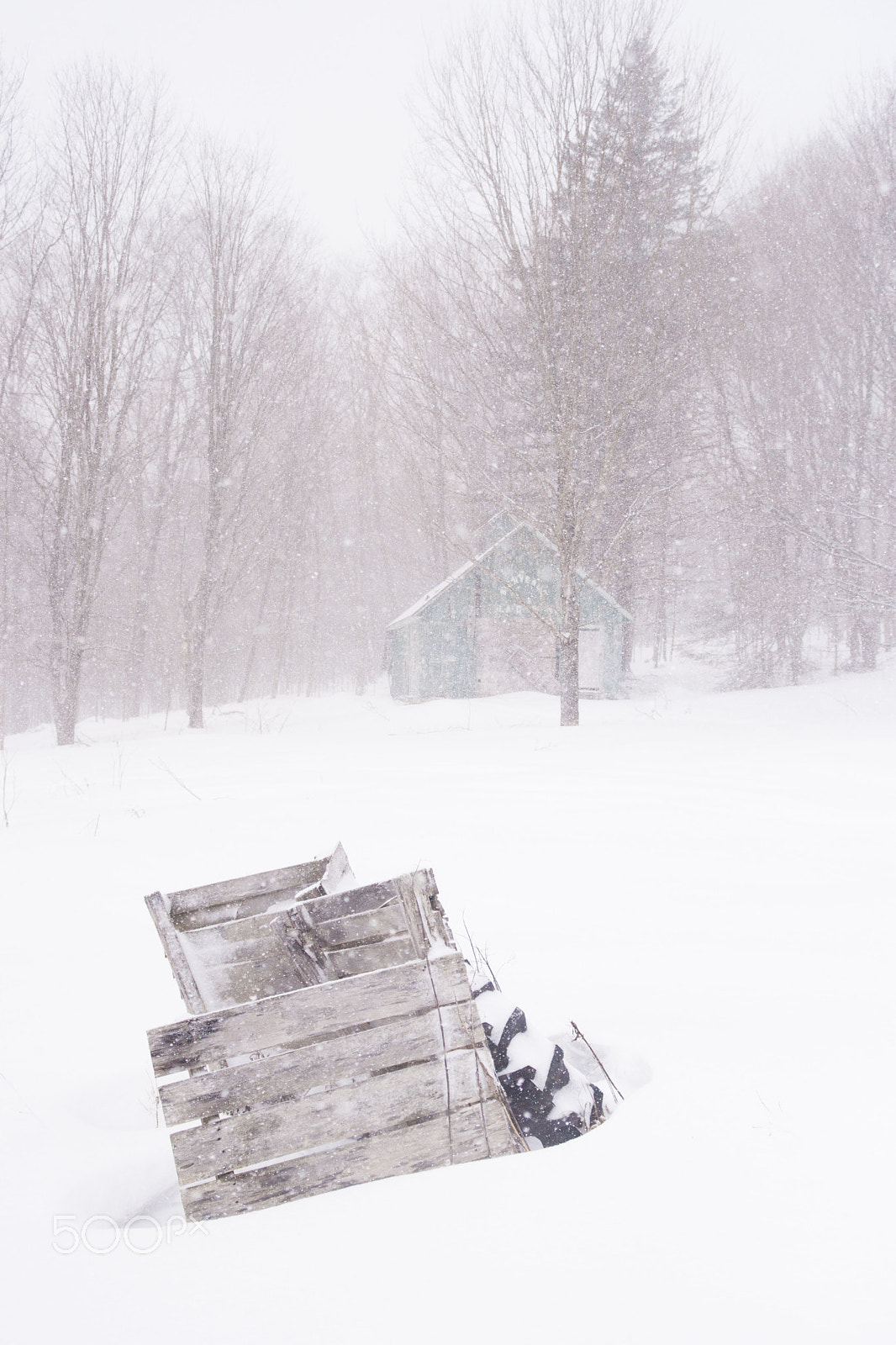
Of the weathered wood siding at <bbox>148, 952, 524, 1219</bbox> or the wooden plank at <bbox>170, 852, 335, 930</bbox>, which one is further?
the wooden plank at <bbox>170, 852, 335, 930</bbox>

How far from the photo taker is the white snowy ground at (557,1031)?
140cm

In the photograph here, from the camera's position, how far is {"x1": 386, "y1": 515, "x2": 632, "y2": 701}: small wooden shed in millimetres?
18000

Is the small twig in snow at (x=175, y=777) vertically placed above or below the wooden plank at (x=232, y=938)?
below

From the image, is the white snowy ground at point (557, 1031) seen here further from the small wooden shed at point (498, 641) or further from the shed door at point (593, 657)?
the shed door at point (593, 657)

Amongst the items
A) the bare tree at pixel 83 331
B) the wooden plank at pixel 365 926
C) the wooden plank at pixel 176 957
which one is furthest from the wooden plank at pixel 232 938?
the bare tree at pixel 83 331

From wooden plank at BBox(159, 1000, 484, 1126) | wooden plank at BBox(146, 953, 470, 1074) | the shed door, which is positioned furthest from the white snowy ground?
the shed door

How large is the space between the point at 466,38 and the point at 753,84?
157 inches

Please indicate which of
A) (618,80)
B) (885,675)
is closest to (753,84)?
(618,80)

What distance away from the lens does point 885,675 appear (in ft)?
48.9

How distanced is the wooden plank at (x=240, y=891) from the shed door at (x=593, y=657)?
54.3ft

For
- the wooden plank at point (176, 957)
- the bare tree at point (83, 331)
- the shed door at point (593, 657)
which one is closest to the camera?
the wooden plank at point (176, 957)

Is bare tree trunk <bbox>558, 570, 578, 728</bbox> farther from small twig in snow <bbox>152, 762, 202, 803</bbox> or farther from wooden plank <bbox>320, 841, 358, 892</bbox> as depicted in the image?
wooden plank <bbox>320, 841, 358, 892</bbox>

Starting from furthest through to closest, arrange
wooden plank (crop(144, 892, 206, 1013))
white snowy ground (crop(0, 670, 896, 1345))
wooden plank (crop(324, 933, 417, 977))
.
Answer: wooden plank (crop(324, 933, 417, 977)) < wooden plank (crop(144, 892, 206, 1013)) < white snowy ground (crop(0, 670, 896, 1345))

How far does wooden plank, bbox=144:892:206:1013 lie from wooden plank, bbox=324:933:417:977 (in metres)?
0.40
